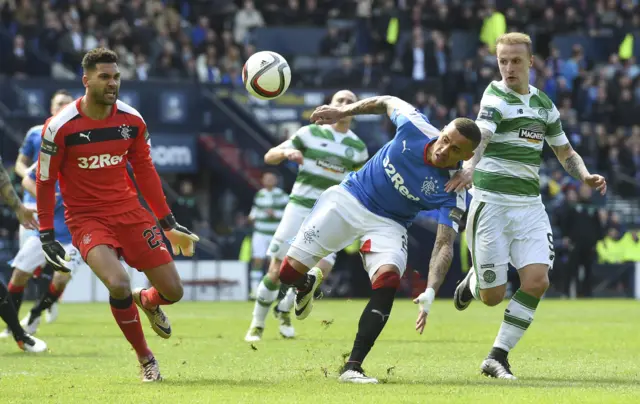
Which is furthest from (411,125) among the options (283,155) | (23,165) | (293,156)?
(23,165)

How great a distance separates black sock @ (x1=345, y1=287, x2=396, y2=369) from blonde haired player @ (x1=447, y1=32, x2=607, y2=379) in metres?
1.24

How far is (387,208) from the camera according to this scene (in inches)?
394

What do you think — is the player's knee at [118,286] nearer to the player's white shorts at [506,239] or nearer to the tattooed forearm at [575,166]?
the player's white shorts at [506,239]

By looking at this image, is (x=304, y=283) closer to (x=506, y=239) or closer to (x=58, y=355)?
(x=506, y=239)

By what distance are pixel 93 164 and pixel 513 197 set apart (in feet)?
11.1

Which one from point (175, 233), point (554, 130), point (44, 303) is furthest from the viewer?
point (44, 303)

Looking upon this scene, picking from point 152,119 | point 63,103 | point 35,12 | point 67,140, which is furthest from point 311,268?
point 35,12

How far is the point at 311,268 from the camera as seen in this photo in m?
10.4

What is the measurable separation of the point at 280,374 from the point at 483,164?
2.39 m

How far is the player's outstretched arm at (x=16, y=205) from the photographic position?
10.8 m

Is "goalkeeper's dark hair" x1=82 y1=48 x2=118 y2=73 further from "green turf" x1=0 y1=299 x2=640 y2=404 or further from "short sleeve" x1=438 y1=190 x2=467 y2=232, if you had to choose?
"short sleeve" x1=438 y1=190 x2=467 y2=232

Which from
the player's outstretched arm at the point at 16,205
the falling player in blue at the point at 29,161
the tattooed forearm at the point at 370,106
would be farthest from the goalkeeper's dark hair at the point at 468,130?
the falling player in blue at the point at 29,161

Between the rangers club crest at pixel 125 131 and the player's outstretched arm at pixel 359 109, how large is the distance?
142 cm

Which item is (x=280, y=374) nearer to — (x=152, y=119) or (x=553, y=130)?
(x=553, y=130)
